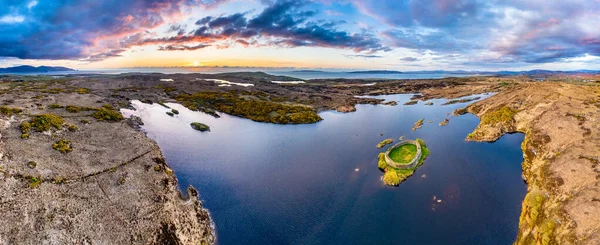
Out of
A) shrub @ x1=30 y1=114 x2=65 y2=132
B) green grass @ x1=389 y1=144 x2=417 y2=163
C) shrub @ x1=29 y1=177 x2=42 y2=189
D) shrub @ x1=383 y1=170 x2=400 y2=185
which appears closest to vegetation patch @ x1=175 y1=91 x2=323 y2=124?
green grass @ x1=389 y1=144 x2=417 y2=163

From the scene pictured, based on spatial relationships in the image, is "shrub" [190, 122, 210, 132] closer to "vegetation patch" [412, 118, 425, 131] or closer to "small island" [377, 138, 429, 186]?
"small island" [377, 138, 429, 186]

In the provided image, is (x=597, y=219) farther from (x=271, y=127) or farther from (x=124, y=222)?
(x=271, y=127)

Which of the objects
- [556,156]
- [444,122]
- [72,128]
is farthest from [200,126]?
[556,156]

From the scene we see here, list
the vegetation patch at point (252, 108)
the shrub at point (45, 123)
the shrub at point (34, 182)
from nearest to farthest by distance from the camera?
the shrub at point (34, 182) < the shrub at point (45, 123) < the vegetation patch at point (252, 108)

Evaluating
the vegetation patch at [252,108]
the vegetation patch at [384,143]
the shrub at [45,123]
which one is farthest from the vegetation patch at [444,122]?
the shrub at [45,123]

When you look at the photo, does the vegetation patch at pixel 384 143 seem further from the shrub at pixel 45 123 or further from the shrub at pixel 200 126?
the shrub at pixel 45 123

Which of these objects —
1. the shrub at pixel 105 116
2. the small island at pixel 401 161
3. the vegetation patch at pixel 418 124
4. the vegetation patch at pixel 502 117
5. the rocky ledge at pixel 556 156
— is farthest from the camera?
the vegetation patch at pixel 418 124

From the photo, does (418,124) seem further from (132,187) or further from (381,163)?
(132,187)
